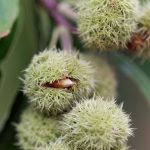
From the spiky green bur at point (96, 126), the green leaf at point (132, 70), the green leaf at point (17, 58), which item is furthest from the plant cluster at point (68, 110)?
the green leaf at point (132, 70)

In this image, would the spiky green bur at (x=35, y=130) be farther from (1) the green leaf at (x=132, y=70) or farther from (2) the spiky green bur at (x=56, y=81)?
(1) the green leaf at (x=132, y=70)

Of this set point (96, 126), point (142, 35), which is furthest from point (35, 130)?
point (142, 35)

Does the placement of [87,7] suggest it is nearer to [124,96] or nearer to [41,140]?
[41,140]

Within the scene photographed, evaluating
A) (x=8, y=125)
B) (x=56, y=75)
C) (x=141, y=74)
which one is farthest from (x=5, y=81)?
(x=141, y=74)

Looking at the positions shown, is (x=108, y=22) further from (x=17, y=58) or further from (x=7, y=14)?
(x=17, y=58)

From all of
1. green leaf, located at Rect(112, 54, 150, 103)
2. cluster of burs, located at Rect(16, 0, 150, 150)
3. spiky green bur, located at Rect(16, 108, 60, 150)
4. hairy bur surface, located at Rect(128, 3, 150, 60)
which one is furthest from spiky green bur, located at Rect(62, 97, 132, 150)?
green leaf, located at Rect(112, 54, 150, 103)

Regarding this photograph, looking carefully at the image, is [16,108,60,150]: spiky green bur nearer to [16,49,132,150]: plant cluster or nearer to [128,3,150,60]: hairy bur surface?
[16,49,132,150]: plant cluster
